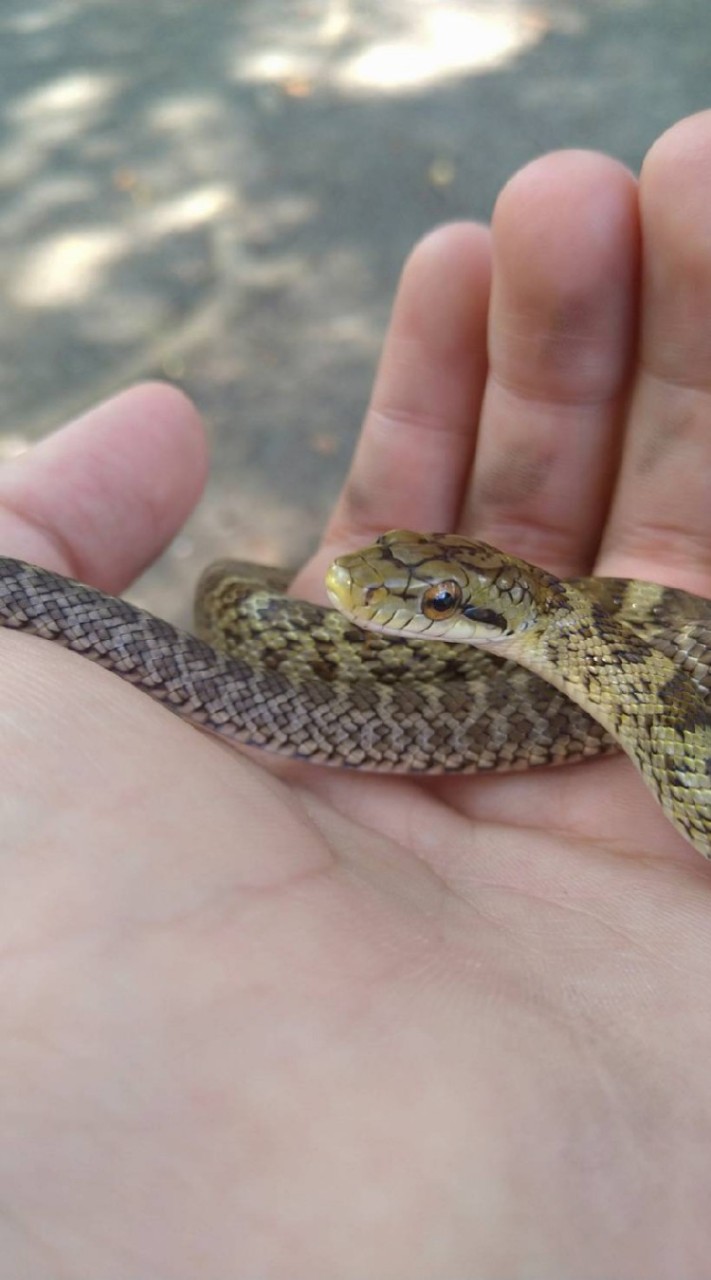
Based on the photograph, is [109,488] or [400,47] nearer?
[109,488]

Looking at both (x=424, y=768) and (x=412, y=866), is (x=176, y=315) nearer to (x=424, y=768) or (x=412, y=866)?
(x=424, y=768)

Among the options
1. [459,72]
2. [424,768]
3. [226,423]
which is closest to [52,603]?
[424,768]

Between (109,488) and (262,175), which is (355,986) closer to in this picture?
(109,488)

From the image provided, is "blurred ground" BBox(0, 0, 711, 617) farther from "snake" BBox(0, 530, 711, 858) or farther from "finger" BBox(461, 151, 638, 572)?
"snake" BBox(0, 530, 711, 858)

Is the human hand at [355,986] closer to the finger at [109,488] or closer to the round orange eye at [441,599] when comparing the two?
the finger at [109,488]

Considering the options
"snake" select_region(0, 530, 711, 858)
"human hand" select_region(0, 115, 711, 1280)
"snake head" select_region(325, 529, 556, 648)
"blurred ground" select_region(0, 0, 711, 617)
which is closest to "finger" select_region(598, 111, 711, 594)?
"human hand" select_region(0, 115, 711, 1280)

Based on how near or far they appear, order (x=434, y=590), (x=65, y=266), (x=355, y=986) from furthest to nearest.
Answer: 1. (x=65, y=266)
2. (x=434, y=590)
3. (x=355, y=986)

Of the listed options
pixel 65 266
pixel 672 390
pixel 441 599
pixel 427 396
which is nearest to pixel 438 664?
pixel 441 599
